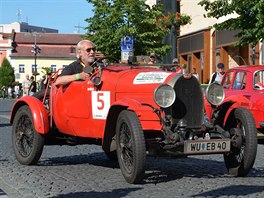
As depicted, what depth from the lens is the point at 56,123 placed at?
823 cm

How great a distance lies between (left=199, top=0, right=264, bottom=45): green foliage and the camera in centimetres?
1627

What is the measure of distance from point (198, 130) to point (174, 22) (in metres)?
13.0

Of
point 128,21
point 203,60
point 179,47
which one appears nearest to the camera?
point 128,21

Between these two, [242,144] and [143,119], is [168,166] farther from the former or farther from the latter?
[143,119]

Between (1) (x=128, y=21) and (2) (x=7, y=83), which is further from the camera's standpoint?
(2) (x=7, y=83)

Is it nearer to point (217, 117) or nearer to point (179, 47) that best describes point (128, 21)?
point (179, 47)

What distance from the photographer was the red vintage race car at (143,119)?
6617 millimetres

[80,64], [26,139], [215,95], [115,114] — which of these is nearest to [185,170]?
[215,95]

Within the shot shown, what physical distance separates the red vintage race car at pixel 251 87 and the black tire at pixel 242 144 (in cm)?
392

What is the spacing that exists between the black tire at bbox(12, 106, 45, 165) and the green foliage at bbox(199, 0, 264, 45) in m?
8.86

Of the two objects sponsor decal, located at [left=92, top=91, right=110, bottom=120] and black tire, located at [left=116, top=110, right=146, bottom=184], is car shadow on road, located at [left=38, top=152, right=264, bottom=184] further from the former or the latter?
sponsor decal, located at [left=92, top=91, right=110, bottom=120]

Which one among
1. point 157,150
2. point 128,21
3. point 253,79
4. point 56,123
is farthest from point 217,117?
point 128,21

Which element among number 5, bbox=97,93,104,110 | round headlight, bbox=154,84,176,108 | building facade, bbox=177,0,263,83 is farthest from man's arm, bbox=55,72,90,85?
building facade, bbox=177,0,263,83

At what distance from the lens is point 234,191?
624cm
